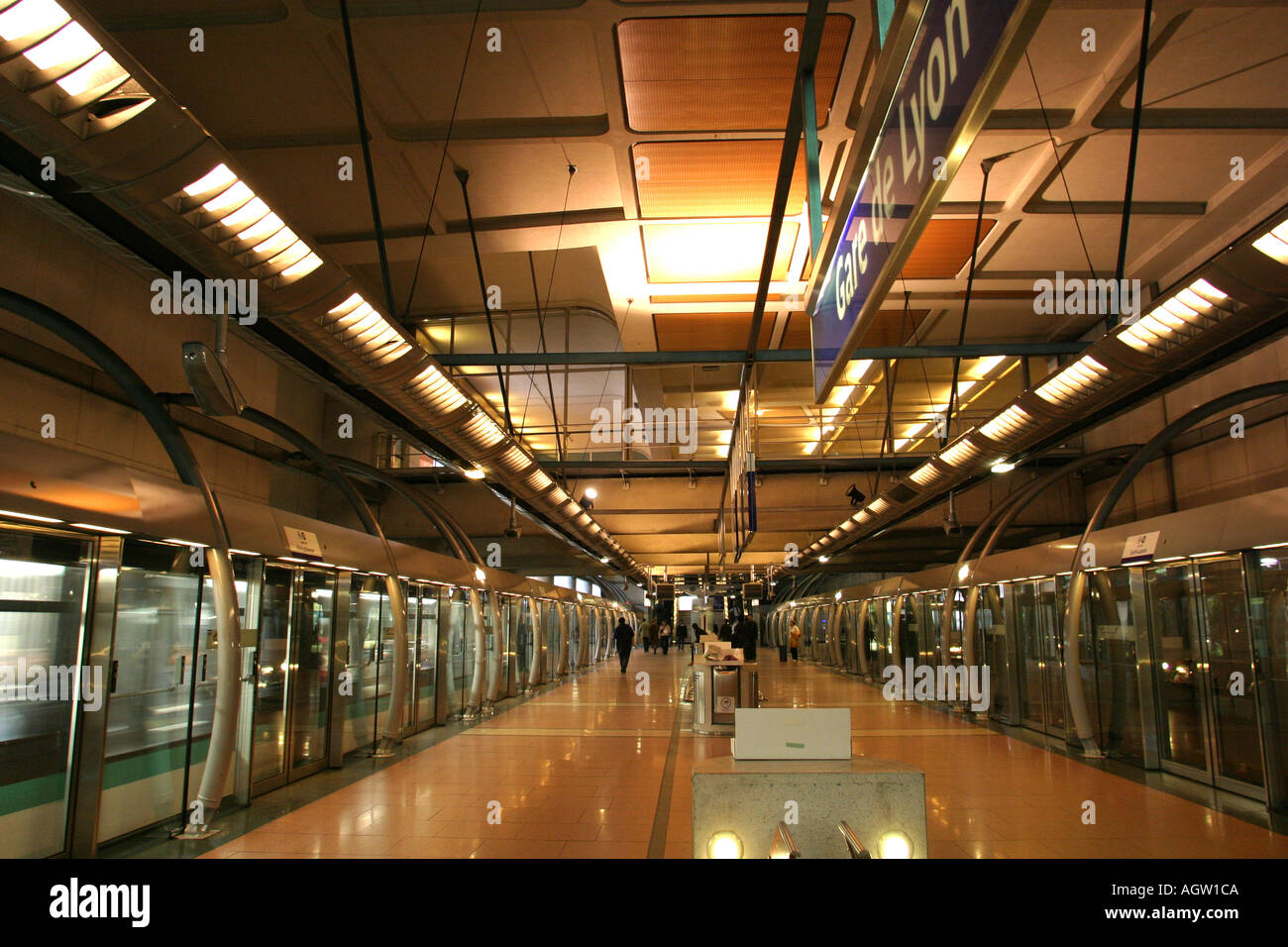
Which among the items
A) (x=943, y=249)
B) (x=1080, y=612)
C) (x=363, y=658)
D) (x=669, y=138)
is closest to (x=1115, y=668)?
(x=1080, y=612)

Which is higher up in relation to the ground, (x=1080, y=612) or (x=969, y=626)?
(x=1080, y=612)

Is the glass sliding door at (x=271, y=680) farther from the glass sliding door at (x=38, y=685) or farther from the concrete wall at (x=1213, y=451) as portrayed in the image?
the concrete wall at (x=1213, y=451)

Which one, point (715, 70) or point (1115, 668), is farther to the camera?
point (1115, 668)

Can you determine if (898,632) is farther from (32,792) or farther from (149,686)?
(32,792)

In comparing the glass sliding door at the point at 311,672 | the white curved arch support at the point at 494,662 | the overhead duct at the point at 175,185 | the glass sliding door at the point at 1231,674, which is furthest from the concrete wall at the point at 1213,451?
the white curved arch support at the point at 494,662

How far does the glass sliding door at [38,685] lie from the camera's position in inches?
201

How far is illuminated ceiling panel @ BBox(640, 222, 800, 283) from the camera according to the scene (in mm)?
7680

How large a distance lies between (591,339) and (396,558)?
4.79 metres

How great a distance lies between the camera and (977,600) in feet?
46.0

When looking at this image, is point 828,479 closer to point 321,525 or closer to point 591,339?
point 591,339
